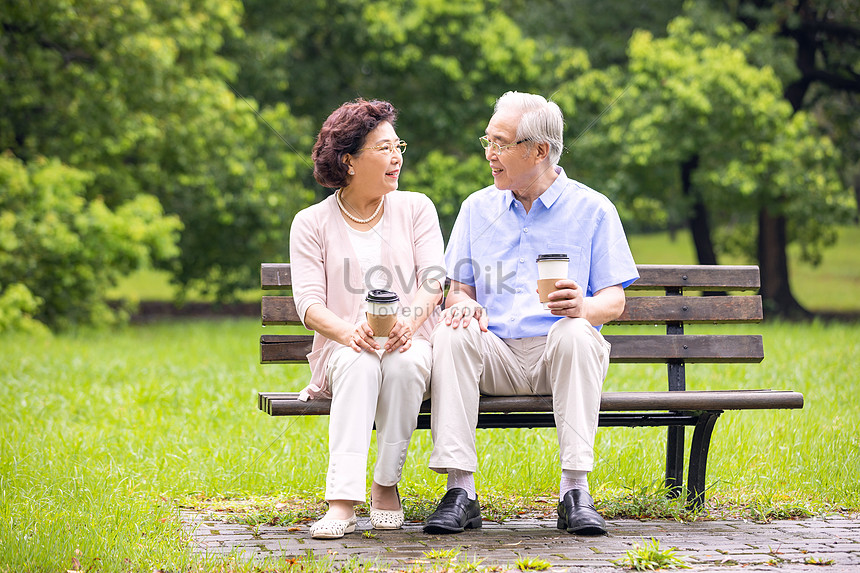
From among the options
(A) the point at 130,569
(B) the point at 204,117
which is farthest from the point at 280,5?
(A) the point at 130,569

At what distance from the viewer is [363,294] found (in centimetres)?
353

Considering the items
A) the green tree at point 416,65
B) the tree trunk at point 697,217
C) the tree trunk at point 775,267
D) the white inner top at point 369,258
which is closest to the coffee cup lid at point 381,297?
the white inner top at point 369,258

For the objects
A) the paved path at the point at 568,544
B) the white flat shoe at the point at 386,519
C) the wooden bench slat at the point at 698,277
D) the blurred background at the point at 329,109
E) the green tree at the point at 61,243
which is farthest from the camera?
the blurred background at the point at 329,109

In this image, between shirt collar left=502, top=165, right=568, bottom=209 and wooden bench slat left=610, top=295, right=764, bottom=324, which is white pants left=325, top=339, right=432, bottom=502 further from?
wooden bench slat left=610, top=295, right=764, bottom=324

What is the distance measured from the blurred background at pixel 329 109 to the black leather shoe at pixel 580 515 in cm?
848

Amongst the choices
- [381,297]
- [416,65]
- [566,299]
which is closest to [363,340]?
[381,297]

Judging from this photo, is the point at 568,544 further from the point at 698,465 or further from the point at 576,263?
the point at 576,263

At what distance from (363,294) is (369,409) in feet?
1.64

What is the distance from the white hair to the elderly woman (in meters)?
0.46

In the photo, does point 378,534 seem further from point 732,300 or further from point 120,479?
point 732,300

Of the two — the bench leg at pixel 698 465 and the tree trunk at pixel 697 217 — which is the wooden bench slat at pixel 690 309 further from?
the tree trunk at pixel 697 217

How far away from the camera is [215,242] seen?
15.6 meters

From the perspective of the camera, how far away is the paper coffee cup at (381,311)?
10.3ft

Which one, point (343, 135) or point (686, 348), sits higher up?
point (343, 135)
